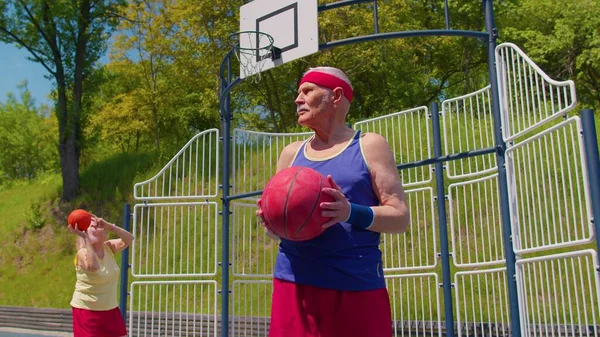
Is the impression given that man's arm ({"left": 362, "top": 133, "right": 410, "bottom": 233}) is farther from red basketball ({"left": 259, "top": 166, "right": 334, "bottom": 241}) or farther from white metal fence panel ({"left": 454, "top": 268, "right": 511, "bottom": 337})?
white metal fence panel ({"left": 454, "top": 268, "right": 511, "bottom": 337})

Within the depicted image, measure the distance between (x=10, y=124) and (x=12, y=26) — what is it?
21.6m

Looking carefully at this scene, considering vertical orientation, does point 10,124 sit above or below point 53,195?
above

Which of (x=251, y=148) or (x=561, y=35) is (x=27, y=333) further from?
(x=561, y=35)

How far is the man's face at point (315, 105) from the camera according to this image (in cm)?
261

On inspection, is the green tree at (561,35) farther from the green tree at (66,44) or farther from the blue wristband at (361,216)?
the blue wristband at (361,216)

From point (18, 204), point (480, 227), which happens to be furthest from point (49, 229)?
point (480, 227)

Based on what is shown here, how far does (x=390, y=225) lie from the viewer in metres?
2.30

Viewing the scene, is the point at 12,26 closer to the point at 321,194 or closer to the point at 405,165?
the point at 405,165

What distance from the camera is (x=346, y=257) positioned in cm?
229

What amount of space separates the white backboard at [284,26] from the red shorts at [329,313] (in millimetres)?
4302

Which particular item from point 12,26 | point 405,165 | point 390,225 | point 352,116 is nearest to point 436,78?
point 352,116

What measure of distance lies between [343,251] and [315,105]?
2.32 feet

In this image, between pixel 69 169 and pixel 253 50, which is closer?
pixel 253 50

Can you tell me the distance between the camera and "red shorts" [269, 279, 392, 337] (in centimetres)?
222
